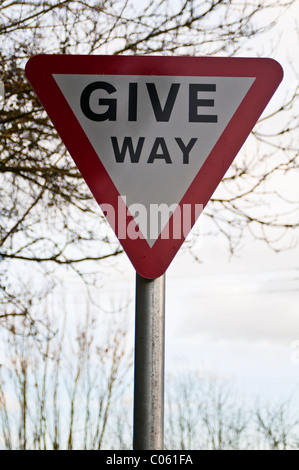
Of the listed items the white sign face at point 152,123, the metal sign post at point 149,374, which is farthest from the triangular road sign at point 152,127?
the metal sign post at point 149,374

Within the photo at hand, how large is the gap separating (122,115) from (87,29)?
3.09 metres

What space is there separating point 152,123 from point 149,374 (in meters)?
0.74

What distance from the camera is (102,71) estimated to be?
1896 mm

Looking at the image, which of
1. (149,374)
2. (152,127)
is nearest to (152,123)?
(152,127)

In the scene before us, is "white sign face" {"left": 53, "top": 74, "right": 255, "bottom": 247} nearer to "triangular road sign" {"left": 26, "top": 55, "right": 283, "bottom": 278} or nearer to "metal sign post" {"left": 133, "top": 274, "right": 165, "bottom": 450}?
"triangular road sign" {"left": 26, "top": 55, "right": 283, "bottom": 278}

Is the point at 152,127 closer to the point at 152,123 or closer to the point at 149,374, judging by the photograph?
the point at 152,123

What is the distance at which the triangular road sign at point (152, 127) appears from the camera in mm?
1760

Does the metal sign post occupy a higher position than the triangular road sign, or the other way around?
the triangular road sign

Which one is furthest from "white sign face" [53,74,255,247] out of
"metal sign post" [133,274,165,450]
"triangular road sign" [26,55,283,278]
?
"metal sign post" [133,274,165,450]

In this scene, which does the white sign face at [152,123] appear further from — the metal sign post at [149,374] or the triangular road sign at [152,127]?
the metal sign post at [149,374]

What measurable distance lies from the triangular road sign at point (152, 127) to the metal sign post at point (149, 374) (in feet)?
0.41

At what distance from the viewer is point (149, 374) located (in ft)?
5.22

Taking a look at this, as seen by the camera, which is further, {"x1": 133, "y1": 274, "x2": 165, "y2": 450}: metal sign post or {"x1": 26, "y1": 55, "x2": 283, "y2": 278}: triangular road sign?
{"x1": 26, "y1": 55, "x2": 283, "y2": 278}: triangular road sign

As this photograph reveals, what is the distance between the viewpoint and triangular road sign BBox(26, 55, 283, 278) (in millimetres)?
1760
